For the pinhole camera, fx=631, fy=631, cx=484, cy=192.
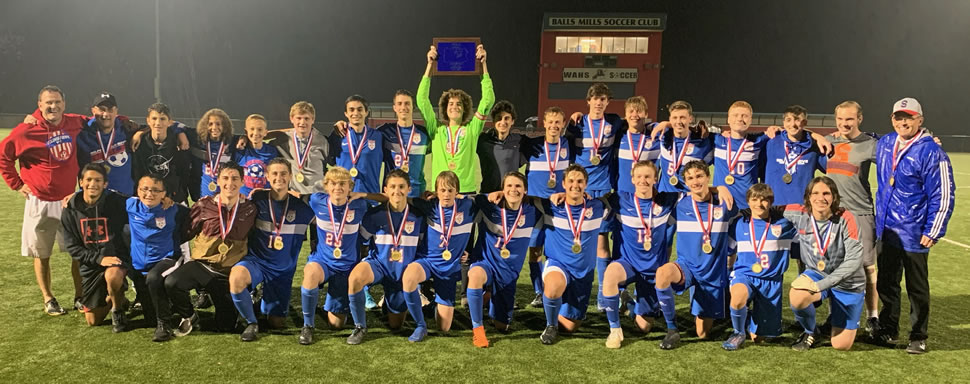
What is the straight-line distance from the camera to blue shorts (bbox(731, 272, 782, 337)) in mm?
3773

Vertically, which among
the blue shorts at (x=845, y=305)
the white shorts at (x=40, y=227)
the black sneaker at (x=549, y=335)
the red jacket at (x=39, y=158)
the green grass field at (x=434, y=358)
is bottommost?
the green grass field at (x=434, y=358)

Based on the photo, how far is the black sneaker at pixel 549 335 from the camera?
149 inches

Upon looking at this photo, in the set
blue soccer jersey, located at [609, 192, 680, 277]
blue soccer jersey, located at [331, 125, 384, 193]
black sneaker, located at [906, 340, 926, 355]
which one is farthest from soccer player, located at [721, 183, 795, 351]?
blue soccer jersey, located at [331, 125, 384, 193]

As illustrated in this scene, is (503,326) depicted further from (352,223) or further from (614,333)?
(352,223)

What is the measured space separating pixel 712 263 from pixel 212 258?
309 centimetres

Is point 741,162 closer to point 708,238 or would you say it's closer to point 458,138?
point 708,238

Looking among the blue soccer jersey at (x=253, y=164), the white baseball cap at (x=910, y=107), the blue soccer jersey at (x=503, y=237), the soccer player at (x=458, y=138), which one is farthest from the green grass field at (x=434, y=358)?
the white baseball cap at (x=910, y=107)

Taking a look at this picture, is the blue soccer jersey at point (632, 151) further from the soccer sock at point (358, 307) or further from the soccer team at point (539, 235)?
the soccer sock at point (358, 307)

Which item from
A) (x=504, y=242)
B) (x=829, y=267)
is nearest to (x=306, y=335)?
(x=504, y=242)

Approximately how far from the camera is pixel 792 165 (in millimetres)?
4387

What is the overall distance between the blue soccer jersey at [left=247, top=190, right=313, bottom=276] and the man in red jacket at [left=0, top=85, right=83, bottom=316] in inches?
53.4

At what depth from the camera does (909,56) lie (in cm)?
2856

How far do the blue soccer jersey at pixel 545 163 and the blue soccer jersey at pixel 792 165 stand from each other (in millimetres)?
1447

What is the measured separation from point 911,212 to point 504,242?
2433 millimetres
